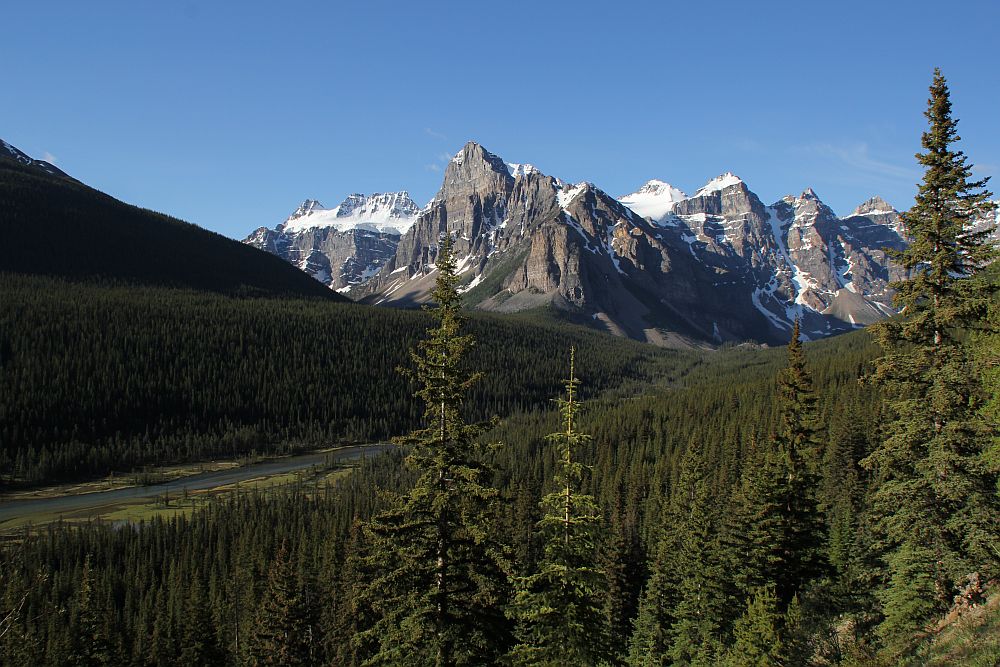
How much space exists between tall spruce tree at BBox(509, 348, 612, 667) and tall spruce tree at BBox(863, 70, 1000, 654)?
941 cm

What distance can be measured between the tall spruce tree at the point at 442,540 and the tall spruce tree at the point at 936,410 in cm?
1297

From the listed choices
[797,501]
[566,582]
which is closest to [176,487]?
[797,501]

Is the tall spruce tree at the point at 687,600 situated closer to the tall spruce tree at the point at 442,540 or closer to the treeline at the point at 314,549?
the treeline at the point at 314,549

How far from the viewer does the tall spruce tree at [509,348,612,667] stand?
2088 centimetres

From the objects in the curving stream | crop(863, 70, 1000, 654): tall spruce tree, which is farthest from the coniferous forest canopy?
the curving stream

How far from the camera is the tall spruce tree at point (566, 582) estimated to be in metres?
20.9

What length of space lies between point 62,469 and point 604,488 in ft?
409

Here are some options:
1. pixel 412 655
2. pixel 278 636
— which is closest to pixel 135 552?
pixel 278 636

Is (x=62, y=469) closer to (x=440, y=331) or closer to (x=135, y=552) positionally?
(x=135, y=552)

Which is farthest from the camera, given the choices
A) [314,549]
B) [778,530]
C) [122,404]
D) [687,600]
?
[122,404]

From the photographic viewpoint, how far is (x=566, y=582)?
21125 mm

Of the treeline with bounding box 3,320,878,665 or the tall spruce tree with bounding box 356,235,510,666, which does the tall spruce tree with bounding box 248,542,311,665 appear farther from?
the tall spruce tree with bounding box 356,235,510,666

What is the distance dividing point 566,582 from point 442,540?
15.9 ft

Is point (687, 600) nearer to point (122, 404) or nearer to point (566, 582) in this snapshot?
point (566, 582)
